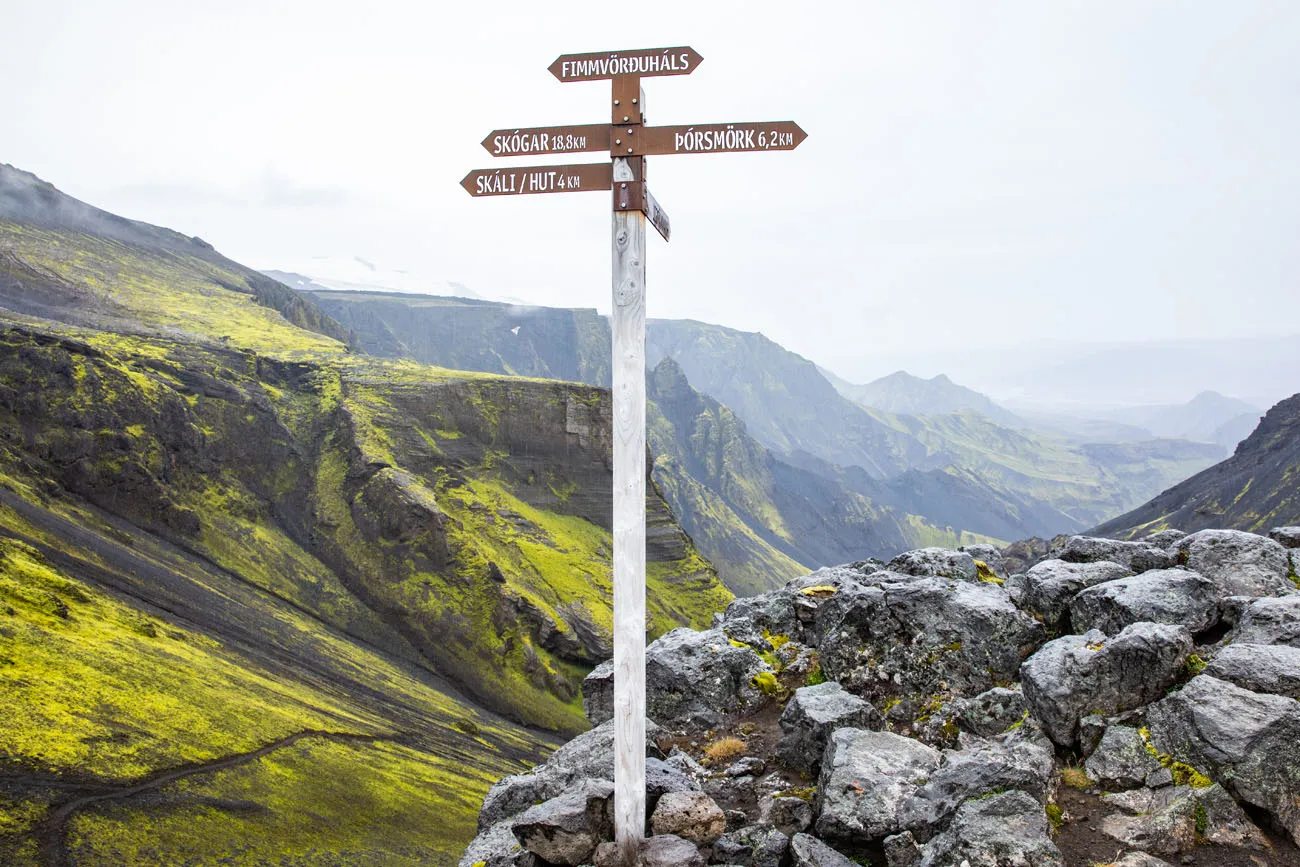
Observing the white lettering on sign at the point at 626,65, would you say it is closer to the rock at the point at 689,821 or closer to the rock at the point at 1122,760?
the rock at the point at 689,821

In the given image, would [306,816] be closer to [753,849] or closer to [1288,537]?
[753,849]

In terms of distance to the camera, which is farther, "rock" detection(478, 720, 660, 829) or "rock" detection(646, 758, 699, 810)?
"rock" detection(478, 720, 660, 829)

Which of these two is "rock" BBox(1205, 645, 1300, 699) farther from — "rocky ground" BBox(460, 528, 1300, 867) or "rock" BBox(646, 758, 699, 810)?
"rock" BBox(646, 758, 699, 810)

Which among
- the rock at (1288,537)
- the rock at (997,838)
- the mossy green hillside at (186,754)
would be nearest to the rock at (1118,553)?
the rock at (1288,537)

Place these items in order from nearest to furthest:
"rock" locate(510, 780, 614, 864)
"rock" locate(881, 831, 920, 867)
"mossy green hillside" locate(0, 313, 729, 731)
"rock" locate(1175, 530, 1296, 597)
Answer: "rock" locate(881, 831, 920, 867), "rock" locate(510, 780, 614, 864), "rock" locate(1175, 530, 1296, 597), "mossy green hillside" locate(0, 313, 729, 731)

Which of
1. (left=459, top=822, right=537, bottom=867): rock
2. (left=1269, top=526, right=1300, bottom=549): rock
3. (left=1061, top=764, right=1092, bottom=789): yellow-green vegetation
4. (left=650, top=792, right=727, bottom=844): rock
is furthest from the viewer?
(left=1269, top=526, right=1300, bottom=549): rock

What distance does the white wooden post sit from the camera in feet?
33.6

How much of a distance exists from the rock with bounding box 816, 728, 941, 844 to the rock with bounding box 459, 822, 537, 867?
424 cm

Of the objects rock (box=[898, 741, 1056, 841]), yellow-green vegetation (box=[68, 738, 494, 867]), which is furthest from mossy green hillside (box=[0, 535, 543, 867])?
rock (box=[898, 741, 1056, 841])

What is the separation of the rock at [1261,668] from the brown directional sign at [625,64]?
10945mm

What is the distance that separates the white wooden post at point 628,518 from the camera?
10.2 m

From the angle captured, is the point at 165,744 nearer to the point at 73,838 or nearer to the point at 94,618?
the point at 73,838

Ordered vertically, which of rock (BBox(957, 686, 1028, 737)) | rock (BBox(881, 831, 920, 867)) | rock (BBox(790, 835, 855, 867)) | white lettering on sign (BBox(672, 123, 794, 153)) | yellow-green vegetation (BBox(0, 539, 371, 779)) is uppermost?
white lettering on sign (BBox(672, 123, 794, 153))

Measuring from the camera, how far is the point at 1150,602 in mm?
12500
